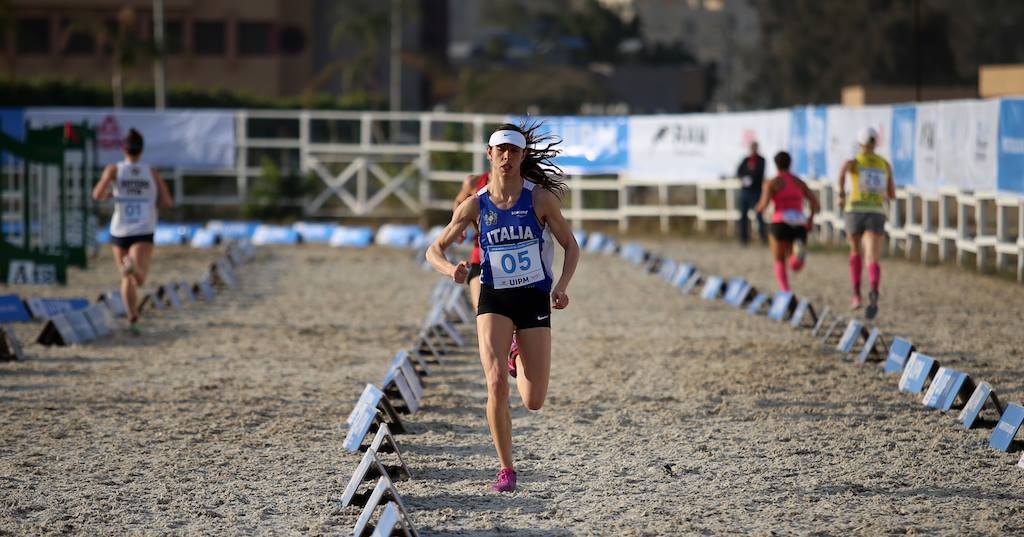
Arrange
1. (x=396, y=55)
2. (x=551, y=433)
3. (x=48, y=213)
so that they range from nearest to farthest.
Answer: (x=551, y=433) → (x=48, y=213) → (x=396, y=55)

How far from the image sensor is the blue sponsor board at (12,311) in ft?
53.8

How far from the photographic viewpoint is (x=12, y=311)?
16.4 meters

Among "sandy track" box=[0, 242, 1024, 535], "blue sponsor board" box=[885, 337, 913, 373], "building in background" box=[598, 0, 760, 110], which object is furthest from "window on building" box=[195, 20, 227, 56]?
"building in background" box=[598, 0, 760, 110]

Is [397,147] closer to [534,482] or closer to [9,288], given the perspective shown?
[9,288]

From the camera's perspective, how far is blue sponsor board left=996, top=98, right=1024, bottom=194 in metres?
18.0

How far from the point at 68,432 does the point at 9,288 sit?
1032 centimetres

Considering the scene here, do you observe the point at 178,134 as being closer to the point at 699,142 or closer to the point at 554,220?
the point at 699,142

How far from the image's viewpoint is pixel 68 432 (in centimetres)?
1034

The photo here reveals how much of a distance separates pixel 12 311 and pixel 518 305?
9.71 meters

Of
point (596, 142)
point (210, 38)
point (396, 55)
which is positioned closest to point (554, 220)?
point (596, 142)

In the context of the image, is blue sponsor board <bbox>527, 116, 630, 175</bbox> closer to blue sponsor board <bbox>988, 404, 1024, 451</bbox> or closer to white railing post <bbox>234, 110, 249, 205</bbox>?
white railing post <bbox>234, 110, 249, 205</bbox>

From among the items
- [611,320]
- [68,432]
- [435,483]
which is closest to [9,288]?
[611,320]

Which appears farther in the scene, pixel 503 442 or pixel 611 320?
pixel 611 320

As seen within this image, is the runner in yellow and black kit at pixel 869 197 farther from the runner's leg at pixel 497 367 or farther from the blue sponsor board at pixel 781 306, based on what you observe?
the runner's leg at pixel 497 367
